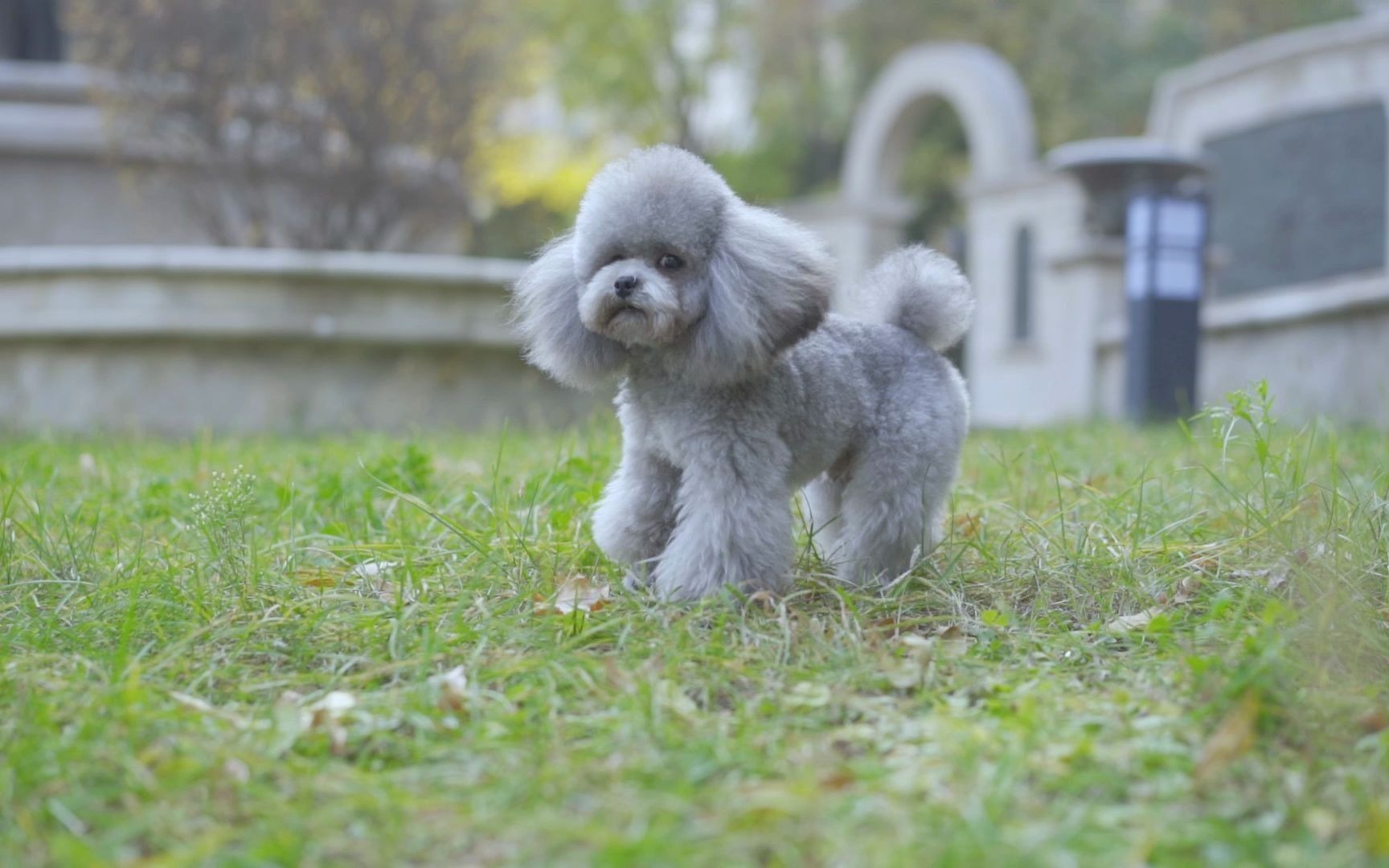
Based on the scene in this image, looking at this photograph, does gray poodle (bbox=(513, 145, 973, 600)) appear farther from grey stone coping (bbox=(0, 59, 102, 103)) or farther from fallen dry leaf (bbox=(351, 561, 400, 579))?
grey stone coping (bbox=(0, 59, 102, 103))

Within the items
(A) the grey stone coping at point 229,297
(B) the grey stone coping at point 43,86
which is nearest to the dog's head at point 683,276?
(A) the grey stone coping at point 229,297

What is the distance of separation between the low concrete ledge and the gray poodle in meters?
4.87

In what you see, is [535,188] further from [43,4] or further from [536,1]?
[43,4]

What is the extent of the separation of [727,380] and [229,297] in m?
5.92

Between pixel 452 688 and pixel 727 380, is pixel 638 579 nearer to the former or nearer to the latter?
pixel 727 380

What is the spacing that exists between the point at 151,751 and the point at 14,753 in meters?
0.22

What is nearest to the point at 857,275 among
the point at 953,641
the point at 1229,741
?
the point at 953,641

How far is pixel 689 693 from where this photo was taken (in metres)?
2.63

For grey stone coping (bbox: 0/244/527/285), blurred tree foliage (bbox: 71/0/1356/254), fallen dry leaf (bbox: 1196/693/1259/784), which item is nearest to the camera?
fallen dry leaf (bbox: 1196/693/1259/784)

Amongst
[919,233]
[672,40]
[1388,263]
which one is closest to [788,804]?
[1388,263]

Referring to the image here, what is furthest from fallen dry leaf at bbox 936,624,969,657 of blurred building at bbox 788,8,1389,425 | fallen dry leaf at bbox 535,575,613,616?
blurred building at bbox 788,8,1389,425

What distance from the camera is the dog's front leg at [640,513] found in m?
3.35

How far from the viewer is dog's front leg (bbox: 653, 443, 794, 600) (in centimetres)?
309

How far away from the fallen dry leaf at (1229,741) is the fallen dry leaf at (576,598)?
4.66 ft
